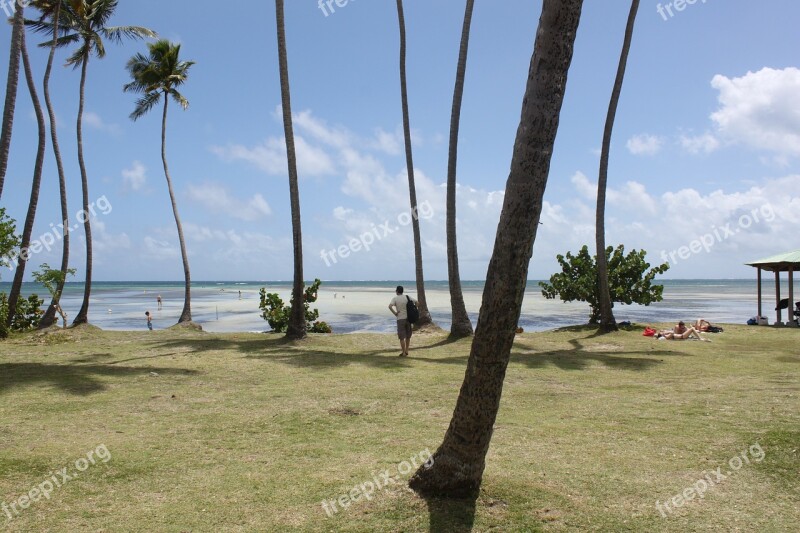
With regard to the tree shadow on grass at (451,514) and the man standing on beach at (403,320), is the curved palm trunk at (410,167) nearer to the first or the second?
the man standing on beach at (403,320)

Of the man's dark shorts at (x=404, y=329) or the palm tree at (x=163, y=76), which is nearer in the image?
the man's dark shorts at (x=404, y=329)

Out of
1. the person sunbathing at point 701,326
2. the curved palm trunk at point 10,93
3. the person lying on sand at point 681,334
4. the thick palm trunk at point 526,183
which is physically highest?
the curved palm trunk at point 10,93

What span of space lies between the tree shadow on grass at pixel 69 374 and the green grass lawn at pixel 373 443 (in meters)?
0.07

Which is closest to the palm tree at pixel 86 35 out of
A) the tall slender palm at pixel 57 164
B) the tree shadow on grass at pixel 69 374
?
the tall slender palm at pixel 57 164

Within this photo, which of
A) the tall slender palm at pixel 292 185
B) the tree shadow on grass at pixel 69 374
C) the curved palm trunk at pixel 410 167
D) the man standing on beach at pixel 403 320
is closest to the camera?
the tree shadow on grass at pixel 69 374

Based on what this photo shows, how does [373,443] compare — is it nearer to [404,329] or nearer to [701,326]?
[404,329]

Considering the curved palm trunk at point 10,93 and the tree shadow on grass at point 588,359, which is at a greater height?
the curved palm trunk at point 10,93

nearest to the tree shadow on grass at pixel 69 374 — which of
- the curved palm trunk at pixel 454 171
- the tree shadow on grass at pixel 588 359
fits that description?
the tree shadow on grass at pixel 588 359

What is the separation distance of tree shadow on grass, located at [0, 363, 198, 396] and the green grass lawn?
0.07m

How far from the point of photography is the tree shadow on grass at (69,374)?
1022 centimetres

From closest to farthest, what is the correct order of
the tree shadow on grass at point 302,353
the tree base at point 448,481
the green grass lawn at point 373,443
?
the green grass lawn at point 373,443 < the tree base at point 448,481 < the tree shadow on grass at point 302,353

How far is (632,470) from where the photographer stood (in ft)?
20.0

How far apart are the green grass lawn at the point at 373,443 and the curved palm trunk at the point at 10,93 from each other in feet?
18.2

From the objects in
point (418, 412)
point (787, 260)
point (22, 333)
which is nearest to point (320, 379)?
point (418, 412)
